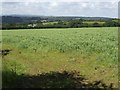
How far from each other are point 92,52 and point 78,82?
26.2 ft

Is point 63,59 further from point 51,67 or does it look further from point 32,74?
point 32,74

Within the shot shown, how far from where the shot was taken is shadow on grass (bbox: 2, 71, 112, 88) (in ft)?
27.6

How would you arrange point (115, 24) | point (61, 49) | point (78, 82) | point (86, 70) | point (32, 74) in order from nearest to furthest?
Answer: point (78, 82) < point (32, 74) < point (86, 70) < point (61, 49) < point (115, 24)

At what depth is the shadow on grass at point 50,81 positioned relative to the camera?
A: 27.6ft

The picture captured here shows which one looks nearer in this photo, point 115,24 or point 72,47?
point 72,47

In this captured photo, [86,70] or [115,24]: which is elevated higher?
[115,24]

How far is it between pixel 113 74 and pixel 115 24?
78207mm

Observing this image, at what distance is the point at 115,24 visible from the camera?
84.1m

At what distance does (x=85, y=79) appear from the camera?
33.8 feet

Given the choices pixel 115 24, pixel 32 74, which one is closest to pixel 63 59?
pixel 32 74

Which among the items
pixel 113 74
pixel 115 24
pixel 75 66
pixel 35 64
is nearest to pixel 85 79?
→ pixel 113 74

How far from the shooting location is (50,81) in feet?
31.8

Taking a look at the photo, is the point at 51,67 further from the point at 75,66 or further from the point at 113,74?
the point at 113,74

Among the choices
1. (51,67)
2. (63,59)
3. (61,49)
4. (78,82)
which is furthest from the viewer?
(61,49)
